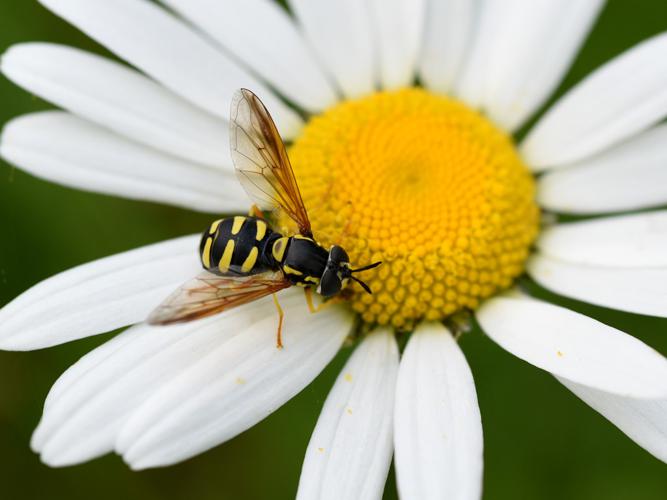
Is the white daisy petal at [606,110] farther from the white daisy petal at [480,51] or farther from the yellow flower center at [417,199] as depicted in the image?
the white daisy petal at [480,51]

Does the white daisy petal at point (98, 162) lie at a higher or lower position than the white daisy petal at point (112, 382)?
higher

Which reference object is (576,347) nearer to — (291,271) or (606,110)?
(291,271)

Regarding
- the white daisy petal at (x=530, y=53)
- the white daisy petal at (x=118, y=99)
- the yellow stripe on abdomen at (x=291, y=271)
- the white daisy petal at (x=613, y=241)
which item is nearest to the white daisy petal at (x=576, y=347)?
the white daisy petal at (x=613, y=241)

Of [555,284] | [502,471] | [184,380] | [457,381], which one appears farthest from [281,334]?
[502,471]

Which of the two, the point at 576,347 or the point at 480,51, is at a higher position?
the point at 480,51

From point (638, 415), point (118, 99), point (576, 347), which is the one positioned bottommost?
point (638, 415)

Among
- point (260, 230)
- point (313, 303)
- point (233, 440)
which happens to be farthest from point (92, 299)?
point (233, 440)
